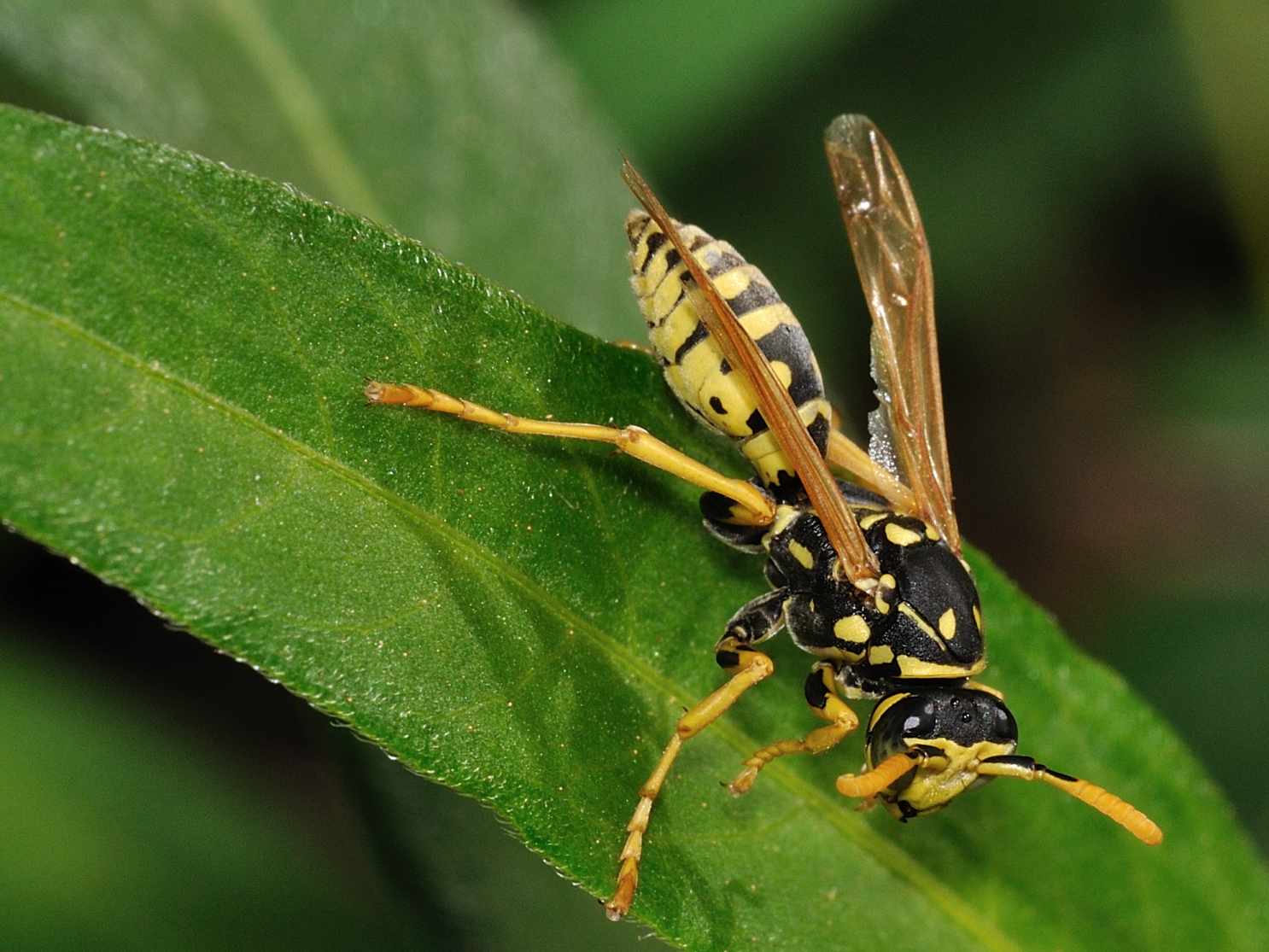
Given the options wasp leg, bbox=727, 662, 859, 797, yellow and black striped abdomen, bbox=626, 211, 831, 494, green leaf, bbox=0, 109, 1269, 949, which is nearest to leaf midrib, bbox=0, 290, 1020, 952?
green leaf, bbox=0, 109, 1269, 949

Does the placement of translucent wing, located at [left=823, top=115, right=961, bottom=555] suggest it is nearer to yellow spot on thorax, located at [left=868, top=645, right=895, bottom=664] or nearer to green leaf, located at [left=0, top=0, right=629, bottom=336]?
yellow spot on thorax, located at [left=868, top=645, right=895, bottom=664]

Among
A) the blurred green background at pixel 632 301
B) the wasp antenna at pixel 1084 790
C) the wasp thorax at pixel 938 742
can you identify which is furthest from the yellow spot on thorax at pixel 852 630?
the blurred green background at pixel 632 301

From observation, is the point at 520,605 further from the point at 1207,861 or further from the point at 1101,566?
the point at 1101,566

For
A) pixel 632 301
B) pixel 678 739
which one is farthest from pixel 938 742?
pixel 632 301

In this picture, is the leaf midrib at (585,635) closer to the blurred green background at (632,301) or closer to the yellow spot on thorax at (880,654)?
the yellow spot on thorax at (880,654)

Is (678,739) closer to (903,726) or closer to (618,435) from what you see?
(903,726)
